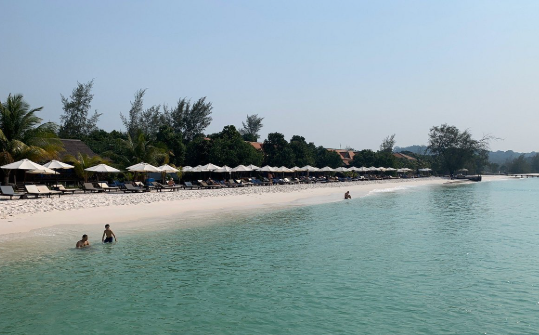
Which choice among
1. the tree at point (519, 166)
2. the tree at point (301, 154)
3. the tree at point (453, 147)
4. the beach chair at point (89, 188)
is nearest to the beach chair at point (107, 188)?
the beach chair at point (89, 188)

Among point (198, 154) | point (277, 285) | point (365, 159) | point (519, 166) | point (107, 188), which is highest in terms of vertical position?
point (365, 159)

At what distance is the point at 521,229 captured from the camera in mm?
18375

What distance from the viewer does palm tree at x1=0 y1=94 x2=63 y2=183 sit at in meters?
24.1

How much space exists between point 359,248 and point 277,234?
138 inches

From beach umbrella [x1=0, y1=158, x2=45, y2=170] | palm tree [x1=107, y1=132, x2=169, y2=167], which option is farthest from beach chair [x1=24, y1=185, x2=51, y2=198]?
palm tree [x1=107, y1=132, x2=169, y2=167]

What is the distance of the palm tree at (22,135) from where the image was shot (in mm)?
24125

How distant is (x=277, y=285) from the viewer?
9.31 meters

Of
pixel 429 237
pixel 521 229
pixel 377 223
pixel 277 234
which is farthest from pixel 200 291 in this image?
pixel 521 229

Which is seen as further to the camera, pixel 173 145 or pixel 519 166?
pixel 519 166

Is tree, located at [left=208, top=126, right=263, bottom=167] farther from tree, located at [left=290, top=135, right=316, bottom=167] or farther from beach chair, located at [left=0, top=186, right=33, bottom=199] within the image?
beach chair, located at [left=0, top=186, right=33, bottom=199]

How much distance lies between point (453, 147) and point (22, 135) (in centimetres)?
8432

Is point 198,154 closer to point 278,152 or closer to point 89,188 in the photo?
point 278,152

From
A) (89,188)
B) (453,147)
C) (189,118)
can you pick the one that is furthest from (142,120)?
(453,147)

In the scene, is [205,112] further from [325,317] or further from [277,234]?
[325,317]
